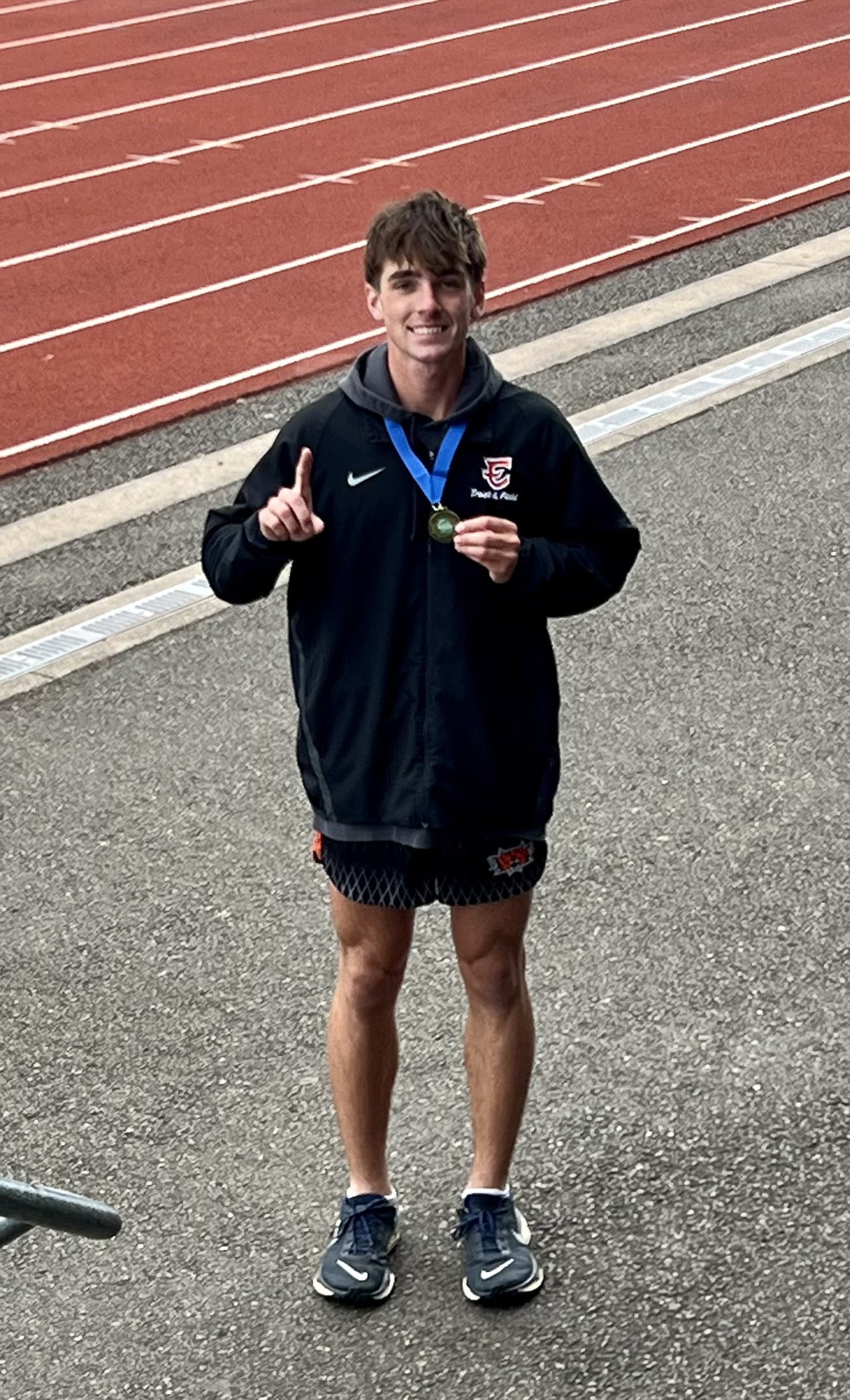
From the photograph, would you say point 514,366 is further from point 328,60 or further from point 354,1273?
point 328,60

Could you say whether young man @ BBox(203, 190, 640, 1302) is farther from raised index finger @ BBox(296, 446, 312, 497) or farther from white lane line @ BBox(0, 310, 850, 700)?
white lane line @ BBox(0, 310, 850, 700)

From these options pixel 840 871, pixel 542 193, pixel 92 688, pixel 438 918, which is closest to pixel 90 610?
pixel 92 688

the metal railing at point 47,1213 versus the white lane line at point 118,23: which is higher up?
the metal railing at point 47,1213

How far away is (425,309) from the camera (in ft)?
12.8

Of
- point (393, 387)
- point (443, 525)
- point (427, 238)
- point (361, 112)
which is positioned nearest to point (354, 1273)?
point (443, 525)

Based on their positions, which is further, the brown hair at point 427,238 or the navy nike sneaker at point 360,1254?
the navy nike sneaker at point 360,1254

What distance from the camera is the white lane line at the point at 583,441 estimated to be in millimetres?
7609

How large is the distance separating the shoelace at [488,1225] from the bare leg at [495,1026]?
49 millimetres

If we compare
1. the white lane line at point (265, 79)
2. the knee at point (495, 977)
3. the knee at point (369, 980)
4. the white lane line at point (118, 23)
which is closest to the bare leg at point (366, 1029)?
the knee at point (369, 980)

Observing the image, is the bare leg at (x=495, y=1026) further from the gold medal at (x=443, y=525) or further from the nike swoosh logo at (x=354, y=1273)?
the gold medal at (x=443, y=525)

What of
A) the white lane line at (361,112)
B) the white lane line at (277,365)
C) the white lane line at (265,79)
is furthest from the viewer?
the white lane line at (265,79)

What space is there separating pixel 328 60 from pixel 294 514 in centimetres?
1769

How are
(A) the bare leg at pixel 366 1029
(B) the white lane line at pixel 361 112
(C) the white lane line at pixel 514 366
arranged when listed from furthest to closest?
(B) the white lane line at pixel 361 112
(C) the white lane line at pixel 514 366
(A) the bare leg at pixel 366 1029

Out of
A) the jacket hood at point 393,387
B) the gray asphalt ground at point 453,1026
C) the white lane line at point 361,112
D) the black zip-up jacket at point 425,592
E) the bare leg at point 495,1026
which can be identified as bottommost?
the white lane line at point 361,112
